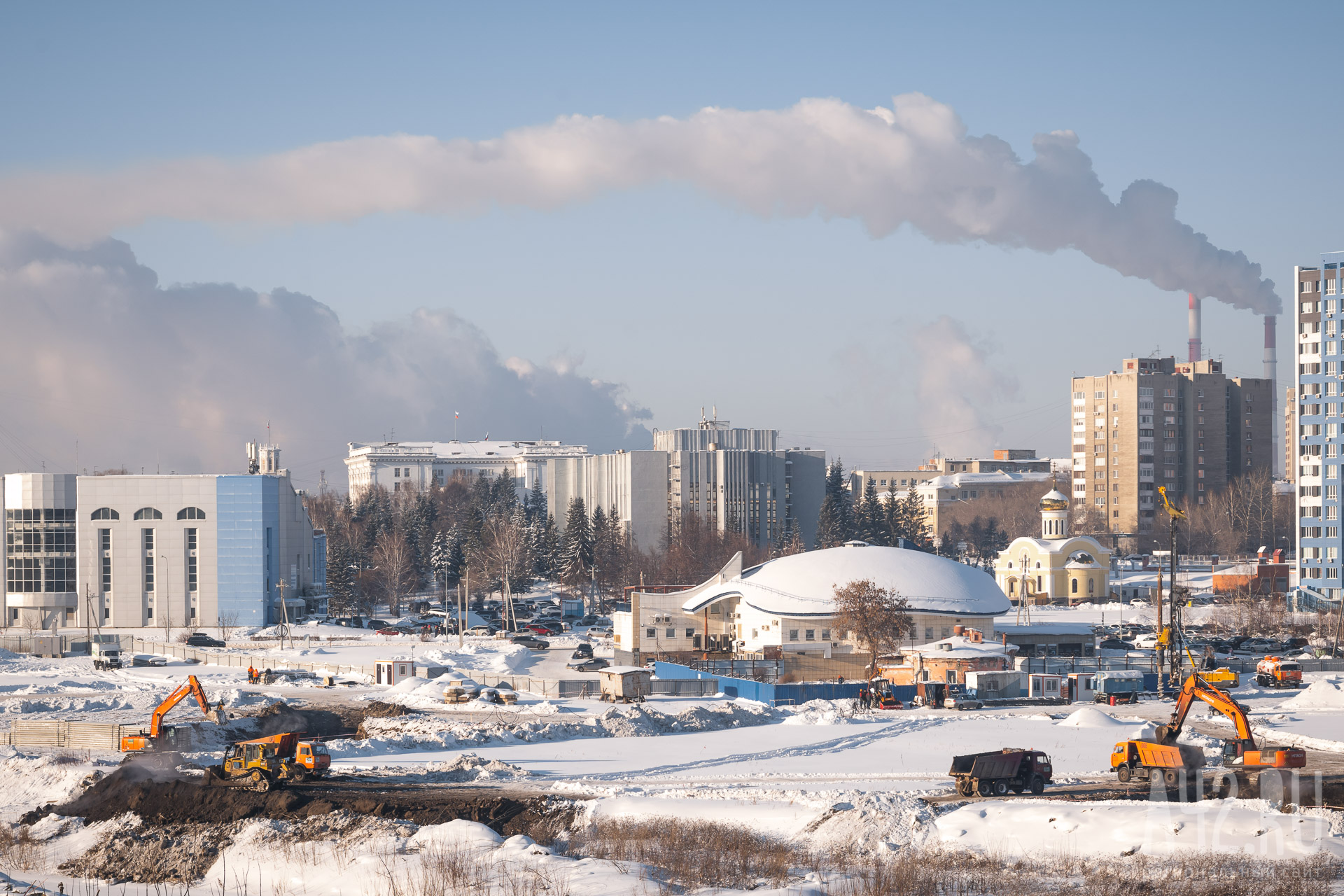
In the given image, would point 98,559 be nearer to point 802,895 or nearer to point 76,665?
point 76,665

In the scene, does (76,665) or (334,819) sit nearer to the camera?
(334,819)

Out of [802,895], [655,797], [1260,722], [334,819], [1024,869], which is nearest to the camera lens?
[802,895]

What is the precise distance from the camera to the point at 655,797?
28859 mm

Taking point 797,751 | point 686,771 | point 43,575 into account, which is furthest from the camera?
point 43,575

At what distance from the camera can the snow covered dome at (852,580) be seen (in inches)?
2687

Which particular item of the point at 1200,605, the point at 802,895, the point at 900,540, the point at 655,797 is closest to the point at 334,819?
the point at 655,797

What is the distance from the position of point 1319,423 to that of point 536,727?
71.2m

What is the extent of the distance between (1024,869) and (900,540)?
6465 centimetres

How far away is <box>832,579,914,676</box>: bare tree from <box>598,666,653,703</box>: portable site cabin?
1493 centimetres

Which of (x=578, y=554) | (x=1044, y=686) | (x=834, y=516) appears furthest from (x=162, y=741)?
(x=834, y=516)

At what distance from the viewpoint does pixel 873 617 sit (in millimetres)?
62656

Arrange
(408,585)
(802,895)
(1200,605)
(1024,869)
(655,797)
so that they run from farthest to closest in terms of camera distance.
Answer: (408,585), (1200,605), (655,797), (1024,869), (802,895)

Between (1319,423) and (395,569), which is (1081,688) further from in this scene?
(395,569)

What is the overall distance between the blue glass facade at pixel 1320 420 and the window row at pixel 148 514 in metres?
72.5
